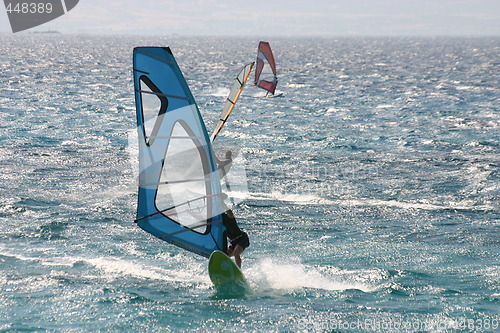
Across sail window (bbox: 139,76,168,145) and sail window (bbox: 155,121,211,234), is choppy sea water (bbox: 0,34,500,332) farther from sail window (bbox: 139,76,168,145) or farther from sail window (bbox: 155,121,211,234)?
sail window (bbox: 139,76,168,145)

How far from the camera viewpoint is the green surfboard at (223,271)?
31.4 feet

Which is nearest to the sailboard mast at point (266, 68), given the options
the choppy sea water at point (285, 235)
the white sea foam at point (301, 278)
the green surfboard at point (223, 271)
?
the choppy sea water at point (285, 235)

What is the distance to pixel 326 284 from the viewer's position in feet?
34.0

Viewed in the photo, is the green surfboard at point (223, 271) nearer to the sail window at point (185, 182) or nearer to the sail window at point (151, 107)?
the sail window at point (185, 182)

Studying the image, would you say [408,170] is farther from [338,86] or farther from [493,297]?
[338,86]

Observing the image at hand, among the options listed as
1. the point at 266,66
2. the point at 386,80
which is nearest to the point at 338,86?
the point at 386,80

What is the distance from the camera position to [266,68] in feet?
68.4

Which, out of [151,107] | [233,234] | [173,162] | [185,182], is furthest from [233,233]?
[151,107]

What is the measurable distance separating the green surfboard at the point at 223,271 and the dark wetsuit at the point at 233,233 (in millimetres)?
424

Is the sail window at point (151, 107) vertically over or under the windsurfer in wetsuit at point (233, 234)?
over

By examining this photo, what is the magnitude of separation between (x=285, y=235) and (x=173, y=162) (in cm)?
455

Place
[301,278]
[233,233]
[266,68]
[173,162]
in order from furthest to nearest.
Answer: [266,68]
[301,278]
[233,233]
[173,162]

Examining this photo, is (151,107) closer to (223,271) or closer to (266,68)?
(223,271)

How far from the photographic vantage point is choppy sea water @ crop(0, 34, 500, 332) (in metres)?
9.10
